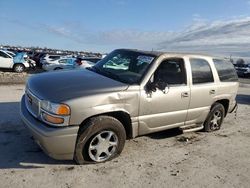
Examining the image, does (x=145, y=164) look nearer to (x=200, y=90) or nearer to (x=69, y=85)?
(x=69, y=85)

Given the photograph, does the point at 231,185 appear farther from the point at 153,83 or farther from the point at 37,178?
the point at 37,178

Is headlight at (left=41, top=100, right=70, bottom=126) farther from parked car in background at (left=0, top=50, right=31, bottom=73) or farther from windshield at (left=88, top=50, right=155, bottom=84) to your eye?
parked car in background at (left=0, top=50, right=31, bottom=73)

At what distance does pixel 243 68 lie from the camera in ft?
117

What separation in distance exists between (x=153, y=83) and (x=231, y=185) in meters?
1.97

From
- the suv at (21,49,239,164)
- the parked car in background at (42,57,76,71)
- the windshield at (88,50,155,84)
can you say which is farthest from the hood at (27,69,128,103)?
the parked car in background at (42,57,76,71)

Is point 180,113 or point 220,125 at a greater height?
point 180,113

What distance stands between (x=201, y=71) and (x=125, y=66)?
65.5 inches

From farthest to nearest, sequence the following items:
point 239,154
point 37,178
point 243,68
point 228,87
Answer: point 243,68 → point 228,87 → point 239,154 → point 37,178

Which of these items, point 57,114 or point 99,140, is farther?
point 99,140

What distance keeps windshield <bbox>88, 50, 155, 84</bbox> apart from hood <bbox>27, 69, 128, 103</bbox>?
252 mm

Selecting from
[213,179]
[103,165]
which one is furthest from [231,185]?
[103,165]

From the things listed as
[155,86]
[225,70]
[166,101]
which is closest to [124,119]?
[155,86]

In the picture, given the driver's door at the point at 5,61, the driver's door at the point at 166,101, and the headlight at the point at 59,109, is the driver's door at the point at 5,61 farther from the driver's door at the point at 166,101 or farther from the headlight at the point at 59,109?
the headlight at the point at 59,109

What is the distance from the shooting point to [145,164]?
532cm
